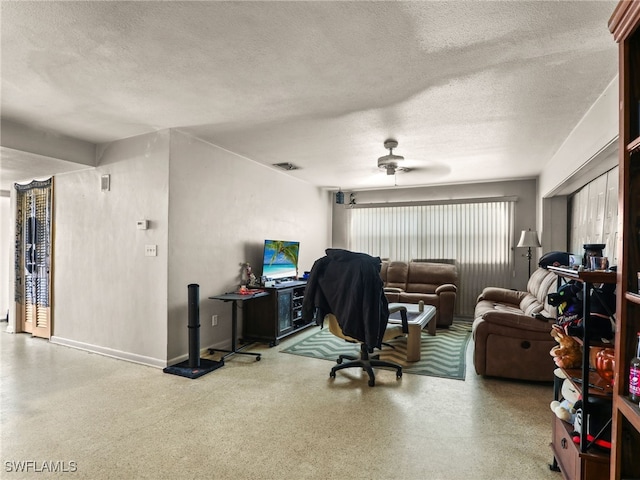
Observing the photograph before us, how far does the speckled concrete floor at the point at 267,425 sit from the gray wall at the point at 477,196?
11.2 feet

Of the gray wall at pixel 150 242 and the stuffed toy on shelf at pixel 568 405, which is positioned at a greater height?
the gray wall at pixel 150 242

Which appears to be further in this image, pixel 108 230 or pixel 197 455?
pixel 108 230

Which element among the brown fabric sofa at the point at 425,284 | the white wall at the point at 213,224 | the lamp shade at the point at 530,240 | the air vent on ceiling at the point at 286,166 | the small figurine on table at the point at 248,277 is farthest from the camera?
the brown fabric sofa at the point at 425,284

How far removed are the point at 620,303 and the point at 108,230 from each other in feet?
14.6

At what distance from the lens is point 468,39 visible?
1.99 m

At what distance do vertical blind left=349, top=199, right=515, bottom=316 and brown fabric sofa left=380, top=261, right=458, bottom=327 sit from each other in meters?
0.35

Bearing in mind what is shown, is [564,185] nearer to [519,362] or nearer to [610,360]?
[519,362]

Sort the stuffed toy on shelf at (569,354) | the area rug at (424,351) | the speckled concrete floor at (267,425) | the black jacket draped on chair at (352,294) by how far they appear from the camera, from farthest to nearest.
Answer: the area rug at (424,351) < the black jacket draped on chair at (352,294) < the speckled concrete floor at (267,425) < the stuffed toy on shelf at (569,354)

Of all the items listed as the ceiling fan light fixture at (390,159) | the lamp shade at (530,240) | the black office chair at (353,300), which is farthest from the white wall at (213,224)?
the lamp shade at (530,240)

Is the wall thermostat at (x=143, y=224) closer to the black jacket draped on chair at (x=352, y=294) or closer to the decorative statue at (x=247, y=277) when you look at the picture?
the decorative statue at (x=247, y=277)

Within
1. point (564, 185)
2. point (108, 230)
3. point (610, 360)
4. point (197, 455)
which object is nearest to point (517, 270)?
point (564, 185)

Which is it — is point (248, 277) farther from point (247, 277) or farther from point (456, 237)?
point (456, 237)

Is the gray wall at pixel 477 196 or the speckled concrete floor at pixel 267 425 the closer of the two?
the speckled concrete floor at pixel 267 425

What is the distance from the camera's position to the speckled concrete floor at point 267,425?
199 centimetres
